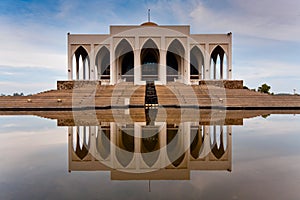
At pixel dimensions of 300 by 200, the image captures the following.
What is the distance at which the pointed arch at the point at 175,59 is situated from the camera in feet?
87.5

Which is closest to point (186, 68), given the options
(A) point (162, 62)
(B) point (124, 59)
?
(A) point (162, 62)

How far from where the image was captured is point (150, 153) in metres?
4.66

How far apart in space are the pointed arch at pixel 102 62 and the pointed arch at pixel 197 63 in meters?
9.16

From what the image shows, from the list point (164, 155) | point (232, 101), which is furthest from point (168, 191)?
point (232, 101)

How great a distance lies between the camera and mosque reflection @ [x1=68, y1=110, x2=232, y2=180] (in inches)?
147

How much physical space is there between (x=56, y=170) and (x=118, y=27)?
22.0 metres

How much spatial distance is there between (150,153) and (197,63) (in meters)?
26.1

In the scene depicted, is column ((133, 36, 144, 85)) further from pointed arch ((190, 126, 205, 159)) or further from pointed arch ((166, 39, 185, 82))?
pointed arch ((190, 126, 205, 159))

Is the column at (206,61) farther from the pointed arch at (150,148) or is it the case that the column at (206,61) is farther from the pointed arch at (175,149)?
the pointed arch at (150,148)

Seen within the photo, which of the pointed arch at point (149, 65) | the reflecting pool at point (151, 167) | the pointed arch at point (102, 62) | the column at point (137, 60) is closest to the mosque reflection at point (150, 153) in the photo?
the reflecting pool at point (151, 167)

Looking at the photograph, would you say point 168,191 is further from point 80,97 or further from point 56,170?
point 80,97

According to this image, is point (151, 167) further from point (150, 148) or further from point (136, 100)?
point (136, 100)

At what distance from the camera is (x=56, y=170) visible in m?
3.72

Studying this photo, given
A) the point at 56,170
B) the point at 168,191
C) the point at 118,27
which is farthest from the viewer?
the point at 118,27
